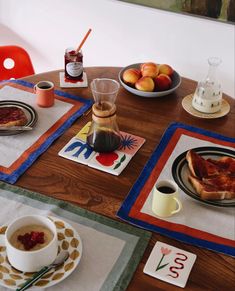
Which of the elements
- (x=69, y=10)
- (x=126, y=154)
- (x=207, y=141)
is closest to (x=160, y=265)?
(x=126, y=154)

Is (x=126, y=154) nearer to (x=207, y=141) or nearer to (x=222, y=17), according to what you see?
(x=207, y=141)

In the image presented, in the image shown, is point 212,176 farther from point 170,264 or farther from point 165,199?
point 170,264

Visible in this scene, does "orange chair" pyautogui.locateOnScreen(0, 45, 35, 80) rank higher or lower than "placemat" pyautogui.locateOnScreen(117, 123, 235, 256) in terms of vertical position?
lower

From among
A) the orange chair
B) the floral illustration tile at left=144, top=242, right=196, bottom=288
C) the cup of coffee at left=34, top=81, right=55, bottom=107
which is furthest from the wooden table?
the orange chair

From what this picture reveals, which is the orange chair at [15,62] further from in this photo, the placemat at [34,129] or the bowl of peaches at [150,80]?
the bowl of peaches at [150,80]

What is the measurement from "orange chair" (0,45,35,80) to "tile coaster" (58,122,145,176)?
2.51 ft

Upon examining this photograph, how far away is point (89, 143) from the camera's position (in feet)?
4.68

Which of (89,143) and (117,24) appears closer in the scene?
(89,143)

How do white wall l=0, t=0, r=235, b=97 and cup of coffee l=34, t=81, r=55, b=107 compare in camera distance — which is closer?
cup of coffee l=34, t=81, r=55, b=107

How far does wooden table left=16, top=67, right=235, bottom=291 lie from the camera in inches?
41.7

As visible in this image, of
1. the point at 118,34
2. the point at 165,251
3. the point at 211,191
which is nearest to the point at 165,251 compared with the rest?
the point at 165,251

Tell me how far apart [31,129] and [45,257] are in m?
0.59

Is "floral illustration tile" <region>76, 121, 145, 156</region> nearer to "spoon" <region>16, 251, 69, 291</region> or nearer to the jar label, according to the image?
the jar label

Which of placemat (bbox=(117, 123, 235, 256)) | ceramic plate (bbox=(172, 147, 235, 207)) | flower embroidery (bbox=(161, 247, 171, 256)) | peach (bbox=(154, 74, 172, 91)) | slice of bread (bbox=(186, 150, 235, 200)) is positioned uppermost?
peach (bbox=(154, 74, 172, 91))
